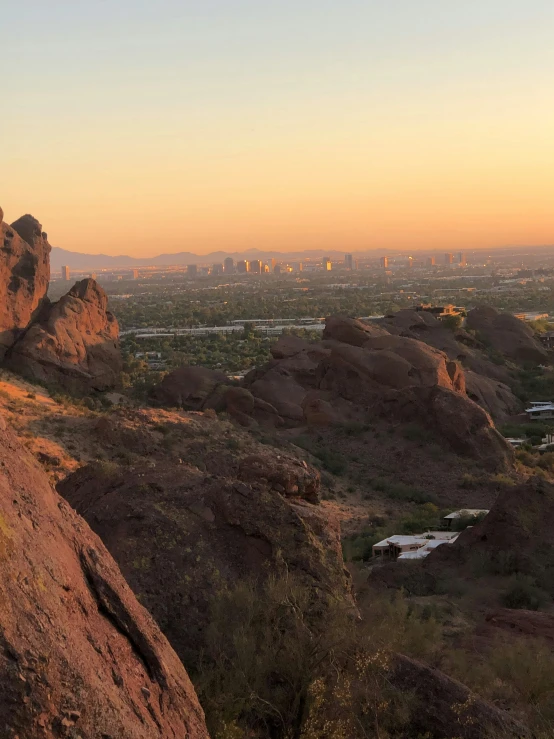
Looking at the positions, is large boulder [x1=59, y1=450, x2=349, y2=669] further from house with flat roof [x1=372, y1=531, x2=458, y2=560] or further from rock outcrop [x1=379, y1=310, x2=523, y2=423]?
rock outcrop [x1=379, y1=310, x2=523, y2=423]

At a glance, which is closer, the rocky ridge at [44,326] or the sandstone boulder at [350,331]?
the rocky ridge at [44,326]

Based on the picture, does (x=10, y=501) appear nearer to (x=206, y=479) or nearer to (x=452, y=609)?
(x=206, y=479)

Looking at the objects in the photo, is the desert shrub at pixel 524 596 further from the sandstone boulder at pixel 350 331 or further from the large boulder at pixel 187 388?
the sandstone boulder at pixel 350 331

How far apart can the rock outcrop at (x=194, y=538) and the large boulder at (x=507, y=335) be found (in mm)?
50737

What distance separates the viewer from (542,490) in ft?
68.3

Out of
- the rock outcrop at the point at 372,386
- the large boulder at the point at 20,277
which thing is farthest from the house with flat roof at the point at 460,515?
the large boulder at the point at 20,277

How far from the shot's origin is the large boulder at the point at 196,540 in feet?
31.2

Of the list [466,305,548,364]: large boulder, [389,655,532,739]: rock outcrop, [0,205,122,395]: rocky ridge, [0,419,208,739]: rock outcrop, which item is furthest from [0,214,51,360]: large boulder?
[466,305,548,364]: large boulder

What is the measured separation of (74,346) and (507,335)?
114 ft

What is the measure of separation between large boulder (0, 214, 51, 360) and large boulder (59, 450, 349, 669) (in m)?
25.7

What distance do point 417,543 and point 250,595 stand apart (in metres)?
13.5

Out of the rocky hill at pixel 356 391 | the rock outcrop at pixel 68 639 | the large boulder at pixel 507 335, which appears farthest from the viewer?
the large boulder at pixel 507 335

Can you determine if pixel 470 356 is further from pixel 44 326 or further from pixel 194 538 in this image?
pixel 194 538

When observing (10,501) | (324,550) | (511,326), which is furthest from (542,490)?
(511,326)
